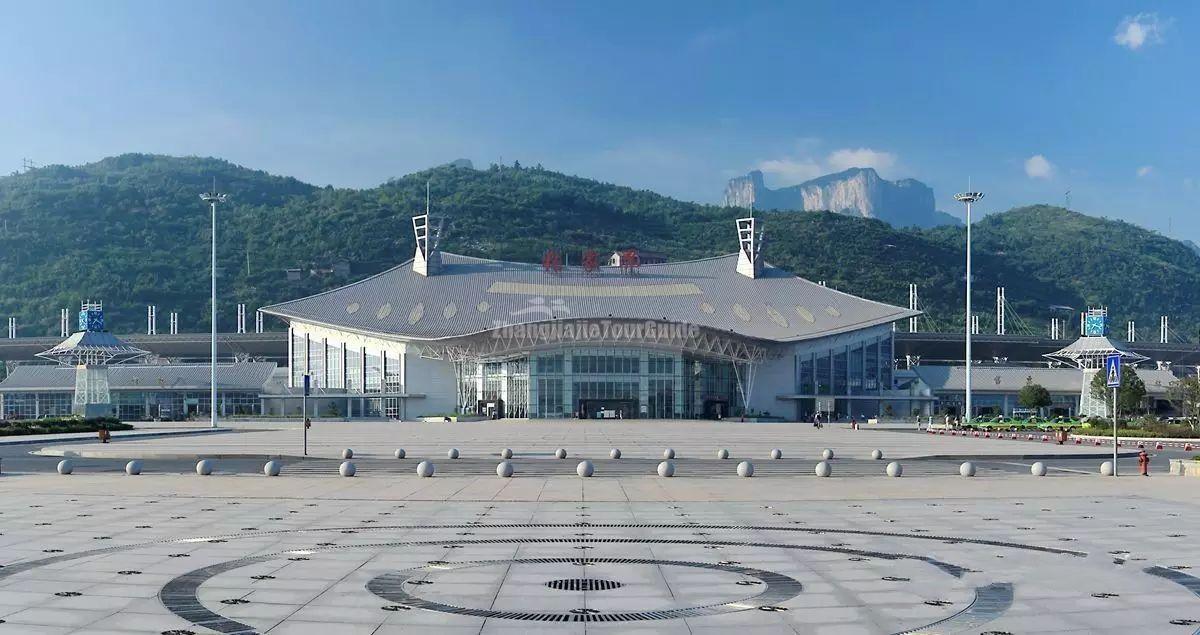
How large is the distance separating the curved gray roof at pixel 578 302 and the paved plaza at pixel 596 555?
3414 inches

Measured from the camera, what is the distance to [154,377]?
421 feet

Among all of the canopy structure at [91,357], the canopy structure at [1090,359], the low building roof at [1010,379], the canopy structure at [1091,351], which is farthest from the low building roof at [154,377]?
the canopy structure at [1091,351]

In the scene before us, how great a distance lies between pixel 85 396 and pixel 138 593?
8697cm

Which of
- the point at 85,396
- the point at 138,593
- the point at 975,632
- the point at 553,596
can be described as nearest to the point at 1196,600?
the point at 975,632

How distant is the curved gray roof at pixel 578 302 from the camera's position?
12206 cm

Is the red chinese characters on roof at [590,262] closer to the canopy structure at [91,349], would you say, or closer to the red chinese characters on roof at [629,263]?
the red chinese characters on roof at [629,263]

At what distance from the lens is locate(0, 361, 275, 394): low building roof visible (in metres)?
127

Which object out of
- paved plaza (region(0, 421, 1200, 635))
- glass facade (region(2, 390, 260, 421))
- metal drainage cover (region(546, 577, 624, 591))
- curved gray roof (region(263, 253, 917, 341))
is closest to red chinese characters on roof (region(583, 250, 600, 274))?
curved gray roof (region(263, 253, 917, 341))

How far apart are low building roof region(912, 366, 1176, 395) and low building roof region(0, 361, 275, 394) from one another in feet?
260

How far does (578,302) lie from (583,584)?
372 ft

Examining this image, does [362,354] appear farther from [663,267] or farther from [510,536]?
[510,536]

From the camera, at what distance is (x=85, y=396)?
303 feet

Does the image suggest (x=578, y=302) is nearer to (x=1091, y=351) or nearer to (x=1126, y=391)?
(x=1091, y=351)

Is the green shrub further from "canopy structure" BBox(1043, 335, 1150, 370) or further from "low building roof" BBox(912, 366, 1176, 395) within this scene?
"low building roof" BBox(912, 366, 1176, 395)
